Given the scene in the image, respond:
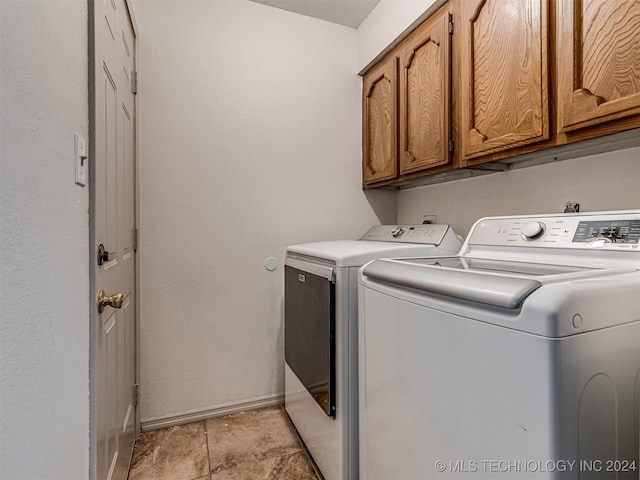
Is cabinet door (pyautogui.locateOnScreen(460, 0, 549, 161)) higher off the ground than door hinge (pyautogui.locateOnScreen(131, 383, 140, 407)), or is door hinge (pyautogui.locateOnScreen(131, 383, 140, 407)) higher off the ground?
cabinet door (pyautogui.locateOnScreen(460, 0, 549, 161))

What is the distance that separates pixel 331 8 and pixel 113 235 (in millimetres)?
1841

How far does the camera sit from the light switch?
83 cm

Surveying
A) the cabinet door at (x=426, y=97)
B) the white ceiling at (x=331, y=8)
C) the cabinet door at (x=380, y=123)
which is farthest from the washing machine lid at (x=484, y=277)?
the white ceiling at (x=331, y=8)

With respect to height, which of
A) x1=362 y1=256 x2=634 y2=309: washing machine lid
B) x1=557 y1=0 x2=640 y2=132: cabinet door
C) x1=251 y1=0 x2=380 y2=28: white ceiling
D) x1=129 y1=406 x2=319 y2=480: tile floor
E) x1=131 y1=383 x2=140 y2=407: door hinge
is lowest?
x1=129 y1=406 x2=319 y2=480: tile floor

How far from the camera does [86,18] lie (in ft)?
2.99

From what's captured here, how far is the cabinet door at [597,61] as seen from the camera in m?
0.92

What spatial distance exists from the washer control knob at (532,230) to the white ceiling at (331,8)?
166cm

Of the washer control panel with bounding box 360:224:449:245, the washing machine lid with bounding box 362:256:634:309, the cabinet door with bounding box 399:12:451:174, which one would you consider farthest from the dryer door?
the cabinet door with bounding box 399:12:451:174

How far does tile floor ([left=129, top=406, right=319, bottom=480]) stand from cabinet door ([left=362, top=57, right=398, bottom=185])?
5.13 feet

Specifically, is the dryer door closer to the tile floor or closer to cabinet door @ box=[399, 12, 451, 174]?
the tile floor

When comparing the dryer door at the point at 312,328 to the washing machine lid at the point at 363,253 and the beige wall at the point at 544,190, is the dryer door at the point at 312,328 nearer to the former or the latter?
the washing machine lid at the point at 363,253

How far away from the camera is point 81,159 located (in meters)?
0.86

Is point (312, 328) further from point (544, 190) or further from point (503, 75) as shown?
point (503, 75)

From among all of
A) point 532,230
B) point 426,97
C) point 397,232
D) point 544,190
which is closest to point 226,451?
point 397,232
